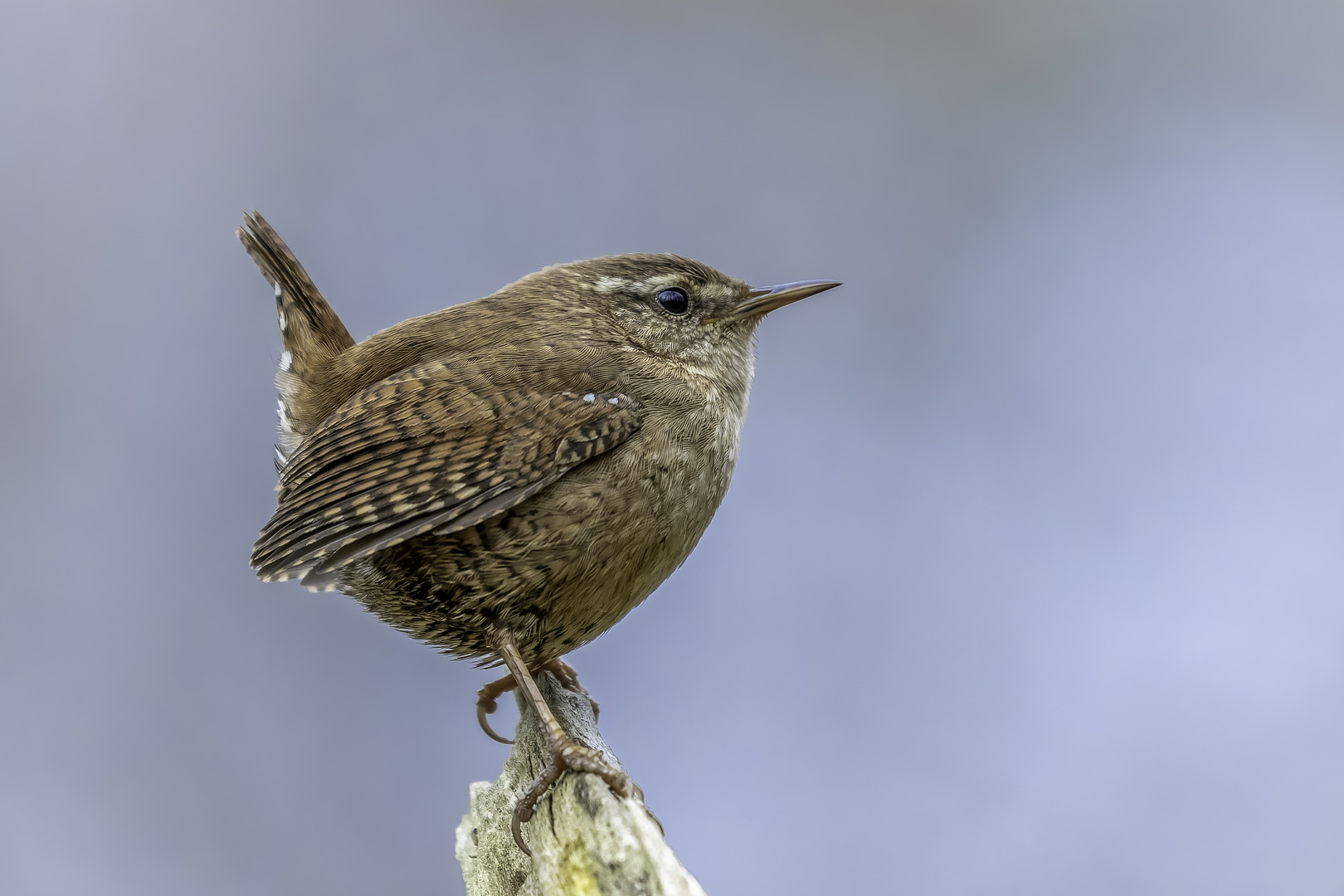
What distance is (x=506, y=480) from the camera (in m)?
1.87

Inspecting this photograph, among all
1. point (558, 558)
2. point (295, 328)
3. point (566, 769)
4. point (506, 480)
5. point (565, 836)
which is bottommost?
point (565, 836)

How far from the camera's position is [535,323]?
2.20m

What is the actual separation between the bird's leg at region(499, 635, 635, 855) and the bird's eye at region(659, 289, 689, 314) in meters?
0.84

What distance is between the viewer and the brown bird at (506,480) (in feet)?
6.11

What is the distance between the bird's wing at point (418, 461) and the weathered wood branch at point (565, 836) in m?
0.48

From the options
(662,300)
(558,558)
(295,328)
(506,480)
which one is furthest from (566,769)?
(295,328)

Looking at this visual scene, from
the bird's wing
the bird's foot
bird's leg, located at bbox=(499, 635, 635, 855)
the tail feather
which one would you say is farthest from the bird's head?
the bird's foot

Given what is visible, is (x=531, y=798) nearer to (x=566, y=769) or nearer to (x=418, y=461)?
(x=566, y=769)

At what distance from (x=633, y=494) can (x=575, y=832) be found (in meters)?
0.61

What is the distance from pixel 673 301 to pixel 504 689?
1017 millimetres

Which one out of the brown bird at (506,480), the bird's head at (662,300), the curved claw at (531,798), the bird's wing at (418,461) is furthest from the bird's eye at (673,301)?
the curved claw at (531,798)

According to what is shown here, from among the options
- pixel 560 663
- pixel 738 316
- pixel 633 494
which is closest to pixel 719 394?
pixel 738 316

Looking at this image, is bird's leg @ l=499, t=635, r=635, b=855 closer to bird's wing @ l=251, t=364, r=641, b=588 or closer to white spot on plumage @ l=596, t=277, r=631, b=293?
bird's wing @ l=251, t=364, r=641, b=588

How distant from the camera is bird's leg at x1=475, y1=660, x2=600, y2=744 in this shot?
2.45 metres
